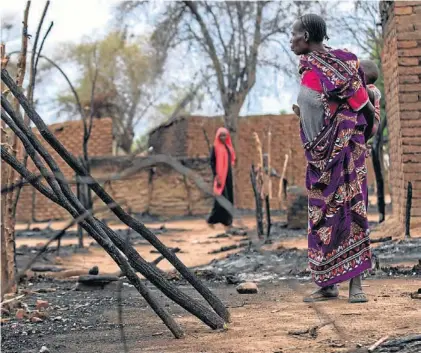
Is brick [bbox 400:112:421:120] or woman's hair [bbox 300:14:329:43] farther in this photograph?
brick [bbox 400:112:421:120]

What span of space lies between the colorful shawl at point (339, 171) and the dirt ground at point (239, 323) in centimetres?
24

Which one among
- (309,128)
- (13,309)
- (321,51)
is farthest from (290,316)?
(13,309)

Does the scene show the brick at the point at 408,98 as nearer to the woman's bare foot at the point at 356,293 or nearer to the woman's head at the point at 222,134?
the woman's bare foot at the point at 356,293

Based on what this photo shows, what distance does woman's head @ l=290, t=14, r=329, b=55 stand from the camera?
4477 mm

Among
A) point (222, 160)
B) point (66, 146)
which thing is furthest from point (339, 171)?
point (66, 146)

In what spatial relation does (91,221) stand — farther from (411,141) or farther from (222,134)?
(222,134)

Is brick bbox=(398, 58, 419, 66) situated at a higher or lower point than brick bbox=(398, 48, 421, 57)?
lower

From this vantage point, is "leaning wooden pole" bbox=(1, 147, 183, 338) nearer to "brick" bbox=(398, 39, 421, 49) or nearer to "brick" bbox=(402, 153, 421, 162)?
"brick" bbox=(402, 153, 421, 162)

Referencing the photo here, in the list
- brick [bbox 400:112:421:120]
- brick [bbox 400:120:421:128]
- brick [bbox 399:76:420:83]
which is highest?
brick [bbox 399:76:420:83]

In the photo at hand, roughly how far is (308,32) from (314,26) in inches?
1.8

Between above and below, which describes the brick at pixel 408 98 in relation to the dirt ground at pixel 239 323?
above

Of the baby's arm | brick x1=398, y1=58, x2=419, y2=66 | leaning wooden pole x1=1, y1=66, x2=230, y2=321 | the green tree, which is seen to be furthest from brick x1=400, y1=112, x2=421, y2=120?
the green tree

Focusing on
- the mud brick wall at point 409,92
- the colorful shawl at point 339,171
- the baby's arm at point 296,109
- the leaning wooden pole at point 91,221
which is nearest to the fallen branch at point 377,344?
the leaning wooden pole at point 91,221

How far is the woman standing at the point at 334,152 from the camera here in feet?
14.4
